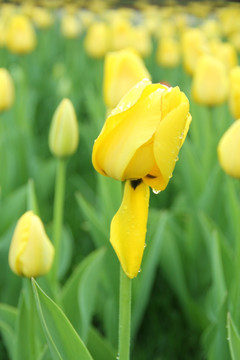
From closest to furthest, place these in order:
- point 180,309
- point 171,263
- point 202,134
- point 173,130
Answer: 1. point 173,130
2. point 171,263
3. point 180,309
4. point 202,134

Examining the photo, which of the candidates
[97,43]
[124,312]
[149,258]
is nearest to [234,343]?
[124,312]

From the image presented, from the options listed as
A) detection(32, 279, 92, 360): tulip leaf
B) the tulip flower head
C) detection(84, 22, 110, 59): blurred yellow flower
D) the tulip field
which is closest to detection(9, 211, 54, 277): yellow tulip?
the tulip field

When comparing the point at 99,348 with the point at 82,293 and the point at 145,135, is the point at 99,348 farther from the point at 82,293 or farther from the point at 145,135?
the point at 145,135

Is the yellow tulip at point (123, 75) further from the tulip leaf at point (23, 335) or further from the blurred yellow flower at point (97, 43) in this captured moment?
the blurred yellow flower at point (97, 43)

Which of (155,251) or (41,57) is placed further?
(41,57)

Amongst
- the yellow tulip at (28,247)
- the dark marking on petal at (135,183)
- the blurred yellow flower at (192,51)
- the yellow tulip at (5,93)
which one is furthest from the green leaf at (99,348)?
the blurred yellow flower at (192,51)

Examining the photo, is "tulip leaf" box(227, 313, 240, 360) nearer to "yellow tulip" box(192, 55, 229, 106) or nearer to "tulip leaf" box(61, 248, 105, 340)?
"tulip leaf" box(61, 248, 105, 340)

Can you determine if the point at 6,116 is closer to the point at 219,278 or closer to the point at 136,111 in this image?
the point at 219,278

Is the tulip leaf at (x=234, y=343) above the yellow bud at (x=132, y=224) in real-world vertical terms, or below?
below

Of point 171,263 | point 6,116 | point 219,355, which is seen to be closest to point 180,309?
point 171,263
